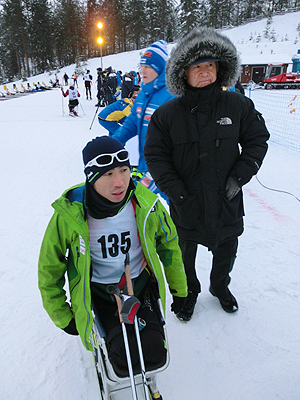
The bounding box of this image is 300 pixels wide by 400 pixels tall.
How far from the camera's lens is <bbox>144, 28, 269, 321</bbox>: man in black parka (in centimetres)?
181

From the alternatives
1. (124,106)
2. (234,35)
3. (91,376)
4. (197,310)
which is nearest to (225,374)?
(197,310)

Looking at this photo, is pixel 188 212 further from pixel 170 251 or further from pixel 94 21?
pixel 94 21

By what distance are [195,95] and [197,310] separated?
1.66 meters

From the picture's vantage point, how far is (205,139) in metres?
1.84

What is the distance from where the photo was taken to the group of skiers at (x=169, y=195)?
1.40 metres

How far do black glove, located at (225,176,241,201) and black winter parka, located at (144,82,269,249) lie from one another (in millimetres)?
27

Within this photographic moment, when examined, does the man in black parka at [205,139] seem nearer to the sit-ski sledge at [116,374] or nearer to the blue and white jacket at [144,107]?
the blue and white jacket at [144,107]

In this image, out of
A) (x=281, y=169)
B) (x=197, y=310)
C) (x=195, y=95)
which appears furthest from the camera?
(x=281, y=169)

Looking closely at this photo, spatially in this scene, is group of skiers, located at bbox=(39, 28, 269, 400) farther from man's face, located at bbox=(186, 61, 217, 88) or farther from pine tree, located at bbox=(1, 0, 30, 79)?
pine tree, located at bbox=(1, 0, 30, 79)

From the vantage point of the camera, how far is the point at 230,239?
2.10 meters

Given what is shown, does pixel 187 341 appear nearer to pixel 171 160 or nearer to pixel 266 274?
pixel 266 274

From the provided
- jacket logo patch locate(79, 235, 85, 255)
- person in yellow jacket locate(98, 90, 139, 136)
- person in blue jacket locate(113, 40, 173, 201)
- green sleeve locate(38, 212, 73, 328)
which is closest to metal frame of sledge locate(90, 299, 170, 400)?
green sleeve locate(38, 212, 73, 328)

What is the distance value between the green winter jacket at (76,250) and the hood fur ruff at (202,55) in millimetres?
806

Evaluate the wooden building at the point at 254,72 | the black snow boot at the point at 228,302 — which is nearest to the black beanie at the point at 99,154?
the black snow boot at the point at 228,302
